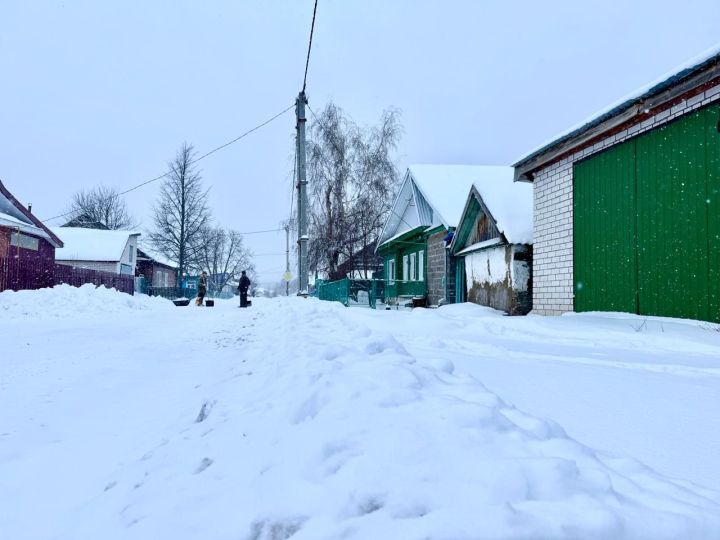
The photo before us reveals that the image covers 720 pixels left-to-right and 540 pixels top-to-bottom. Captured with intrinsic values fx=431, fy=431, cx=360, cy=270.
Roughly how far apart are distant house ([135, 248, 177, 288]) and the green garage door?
133ft

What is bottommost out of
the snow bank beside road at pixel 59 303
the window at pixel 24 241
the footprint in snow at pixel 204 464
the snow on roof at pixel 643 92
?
the footprint in snow at pixel 204 464

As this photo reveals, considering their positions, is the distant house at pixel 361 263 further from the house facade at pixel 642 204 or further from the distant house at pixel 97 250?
the distant house at pixel 97 250

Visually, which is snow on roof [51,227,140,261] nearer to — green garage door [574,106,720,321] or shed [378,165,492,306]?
shed [378,165,492,306]

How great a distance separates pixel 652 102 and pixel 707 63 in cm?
85

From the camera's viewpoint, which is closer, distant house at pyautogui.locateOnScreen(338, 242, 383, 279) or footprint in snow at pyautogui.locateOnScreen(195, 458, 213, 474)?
footprint in snow at pyautogui.locateOnScreen(195, 458, 213, 474)

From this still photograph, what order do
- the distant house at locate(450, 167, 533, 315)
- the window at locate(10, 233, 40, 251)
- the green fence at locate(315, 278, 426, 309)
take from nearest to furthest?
the distant house at locate(450, 167, 533, 315), the green fence at locate(315, 278, 426, 309), the window at locate(10, 233, 40, 251)

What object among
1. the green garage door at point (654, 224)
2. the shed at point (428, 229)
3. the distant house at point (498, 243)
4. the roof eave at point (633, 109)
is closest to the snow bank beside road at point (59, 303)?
the shed at point (428, 229)

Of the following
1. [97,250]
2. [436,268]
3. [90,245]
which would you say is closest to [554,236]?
[436,268]

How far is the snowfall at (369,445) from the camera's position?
4.06ft

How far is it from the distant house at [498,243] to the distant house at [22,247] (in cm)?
1628

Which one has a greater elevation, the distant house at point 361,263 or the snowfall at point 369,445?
the distant house at point 361,263

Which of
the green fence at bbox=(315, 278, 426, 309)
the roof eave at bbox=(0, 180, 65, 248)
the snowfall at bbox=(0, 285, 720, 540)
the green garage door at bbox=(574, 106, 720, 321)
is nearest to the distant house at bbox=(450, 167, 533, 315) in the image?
the green garage door at bbox=(574, 106, 720, 321)

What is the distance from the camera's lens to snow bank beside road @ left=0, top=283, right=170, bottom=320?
10.7 m

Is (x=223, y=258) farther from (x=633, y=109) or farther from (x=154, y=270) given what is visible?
(x=633, y=109)
